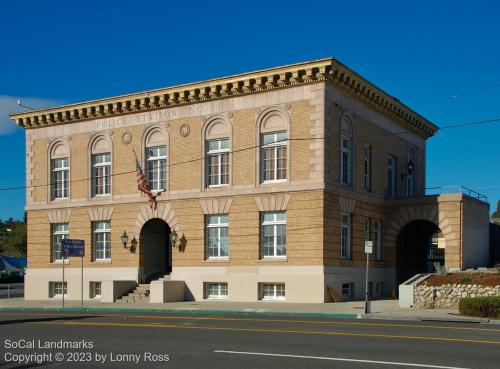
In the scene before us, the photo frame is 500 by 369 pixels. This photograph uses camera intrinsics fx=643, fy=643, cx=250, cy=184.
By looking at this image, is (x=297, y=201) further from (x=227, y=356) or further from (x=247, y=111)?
(x=227, y=356)

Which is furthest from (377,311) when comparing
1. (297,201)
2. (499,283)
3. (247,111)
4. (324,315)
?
(247,111)

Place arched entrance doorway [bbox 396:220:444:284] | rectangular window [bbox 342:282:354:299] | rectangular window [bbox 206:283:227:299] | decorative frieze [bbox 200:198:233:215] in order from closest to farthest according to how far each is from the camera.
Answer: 1. rectangular window [bbox 342:282:354:299]
2. decorative frieze [bbox 200:198:233:215]
3. rectangular window [bbox 206:283:227:299]
4. arched entrance doorway [bbox 396:220:444:284]

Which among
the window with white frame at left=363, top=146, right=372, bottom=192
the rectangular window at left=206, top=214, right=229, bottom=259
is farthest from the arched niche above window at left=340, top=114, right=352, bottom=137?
the rectangular window at left=206, top=214, right=229, bottom=259

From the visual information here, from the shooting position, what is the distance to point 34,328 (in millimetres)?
18469

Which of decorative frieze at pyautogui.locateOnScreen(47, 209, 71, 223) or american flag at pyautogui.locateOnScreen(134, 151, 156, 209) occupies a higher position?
american flag at pyautogui.locateOnScreen(134, 151, 156, 209)

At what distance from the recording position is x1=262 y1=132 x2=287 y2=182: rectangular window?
30.5 m

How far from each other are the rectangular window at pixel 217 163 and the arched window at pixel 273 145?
2133 millimetres

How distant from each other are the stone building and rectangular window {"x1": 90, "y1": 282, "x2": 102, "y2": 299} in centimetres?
8

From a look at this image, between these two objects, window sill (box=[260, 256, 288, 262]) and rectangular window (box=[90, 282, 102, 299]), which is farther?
rectangular window (box=[90, 282, 102, 299])

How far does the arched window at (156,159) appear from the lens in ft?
112


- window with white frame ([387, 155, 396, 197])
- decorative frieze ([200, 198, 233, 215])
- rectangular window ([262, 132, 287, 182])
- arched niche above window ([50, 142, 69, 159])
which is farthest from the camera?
arched niche above window ([50, 142, 69, 159])

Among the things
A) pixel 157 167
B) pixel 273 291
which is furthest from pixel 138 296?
pixel 273 291

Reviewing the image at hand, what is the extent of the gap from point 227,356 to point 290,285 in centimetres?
1735

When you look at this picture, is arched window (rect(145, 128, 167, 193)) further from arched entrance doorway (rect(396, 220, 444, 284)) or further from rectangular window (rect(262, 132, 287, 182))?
arched entrance doorway (rect(396, 220, 444, 284))
